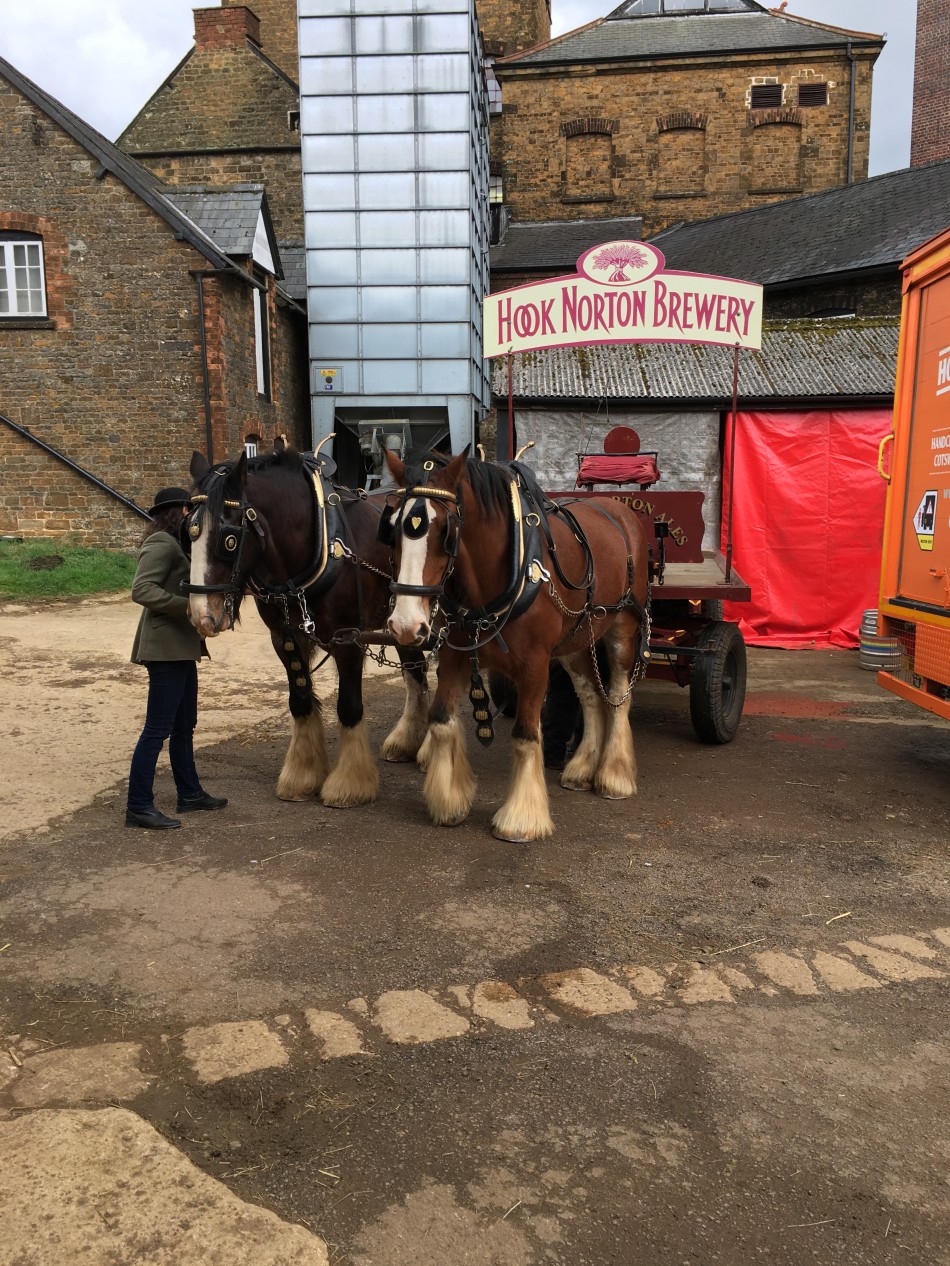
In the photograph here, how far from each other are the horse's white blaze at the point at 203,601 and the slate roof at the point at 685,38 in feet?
93.6

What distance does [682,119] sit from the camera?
26953 mm

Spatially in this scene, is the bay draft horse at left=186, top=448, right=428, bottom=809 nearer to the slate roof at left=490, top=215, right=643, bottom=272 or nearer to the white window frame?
the white window frame

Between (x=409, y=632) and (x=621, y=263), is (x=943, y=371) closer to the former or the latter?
(x=621, y=263)

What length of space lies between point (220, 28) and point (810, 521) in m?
23.1

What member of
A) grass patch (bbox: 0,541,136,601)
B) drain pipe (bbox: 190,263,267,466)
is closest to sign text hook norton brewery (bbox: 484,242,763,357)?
grass patch (bbox: 0,541,136,601)

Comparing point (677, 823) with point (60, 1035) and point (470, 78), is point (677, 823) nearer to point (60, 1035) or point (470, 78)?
point (60, 1035)

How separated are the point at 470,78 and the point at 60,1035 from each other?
66.4 ft

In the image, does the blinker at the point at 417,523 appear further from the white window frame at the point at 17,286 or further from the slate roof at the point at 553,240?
the slate roof at the point at 553,240

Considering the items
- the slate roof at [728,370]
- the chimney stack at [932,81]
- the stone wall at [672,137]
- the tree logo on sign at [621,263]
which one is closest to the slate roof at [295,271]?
the slate roof at [728,370]

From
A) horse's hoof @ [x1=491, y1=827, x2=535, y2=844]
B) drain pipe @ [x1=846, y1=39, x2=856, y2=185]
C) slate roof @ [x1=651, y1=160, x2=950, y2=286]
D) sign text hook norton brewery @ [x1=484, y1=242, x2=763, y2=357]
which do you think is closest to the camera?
horse's hoof @ [x1=491, y1=827, x2=535, y2=844]

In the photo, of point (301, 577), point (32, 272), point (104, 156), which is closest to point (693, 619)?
point (301, 577)

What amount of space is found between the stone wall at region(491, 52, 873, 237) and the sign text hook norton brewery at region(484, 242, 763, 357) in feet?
75.2

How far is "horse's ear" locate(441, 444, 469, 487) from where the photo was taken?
4.08 meters

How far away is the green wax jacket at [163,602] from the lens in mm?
4406
